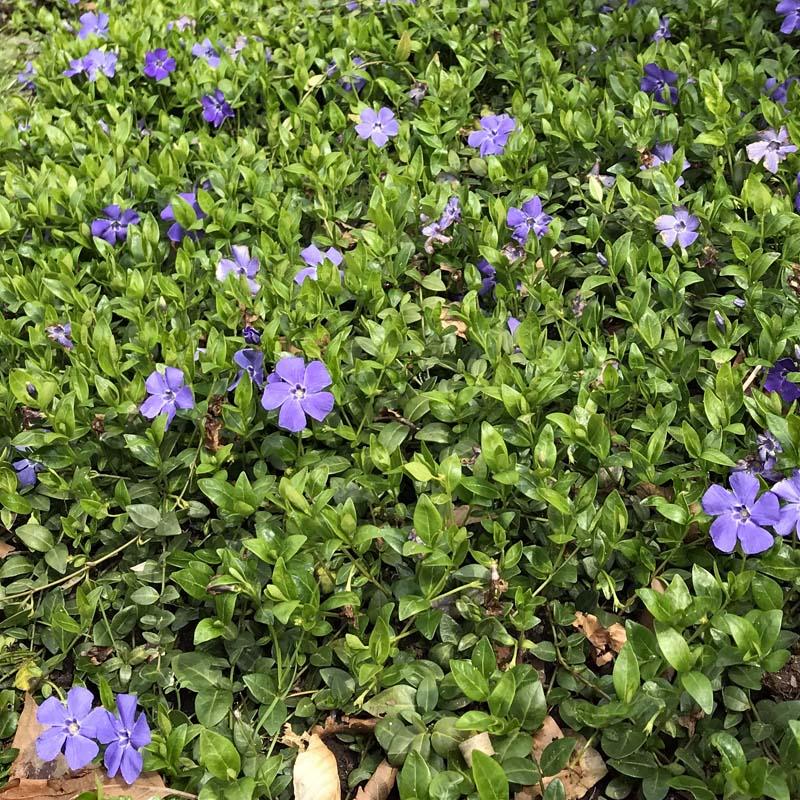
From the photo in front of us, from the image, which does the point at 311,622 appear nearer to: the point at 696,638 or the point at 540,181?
the point at 696,638

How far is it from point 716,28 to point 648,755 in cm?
300

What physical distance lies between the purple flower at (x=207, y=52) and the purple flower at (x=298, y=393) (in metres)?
2.33

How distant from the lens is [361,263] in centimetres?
289

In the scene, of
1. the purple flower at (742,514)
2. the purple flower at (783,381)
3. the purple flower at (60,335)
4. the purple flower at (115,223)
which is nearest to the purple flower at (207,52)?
the purple flower at (115,223)

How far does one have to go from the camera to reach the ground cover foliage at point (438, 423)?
79.7 inches

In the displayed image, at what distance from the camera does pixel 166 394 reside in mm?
2660

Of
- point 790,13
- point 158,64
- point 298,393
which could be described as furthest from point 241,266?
point 790,13

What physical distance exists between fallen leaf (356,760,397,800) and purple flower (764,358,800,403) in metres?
1.51

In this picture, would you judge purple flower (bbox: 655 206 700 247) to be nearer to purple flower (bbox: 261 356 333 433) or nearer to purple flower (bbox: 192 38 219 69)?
purple flower (bbox: 261 356 333 433)

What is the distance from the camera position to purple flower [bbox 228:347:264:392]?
8.72 ft

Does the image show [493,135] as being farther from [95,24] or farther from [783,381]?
[95,24]

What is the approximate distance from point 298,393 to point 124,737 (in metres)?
1.03

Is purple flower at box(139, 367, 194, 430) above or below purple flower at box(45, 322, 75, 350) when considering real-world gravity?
above

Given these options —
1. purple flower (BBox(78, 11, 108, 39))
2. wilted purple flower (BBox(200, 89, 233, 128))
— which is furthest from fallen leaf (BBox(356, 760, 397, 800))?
purple flower (BBox(78, 11, 108, 39))
